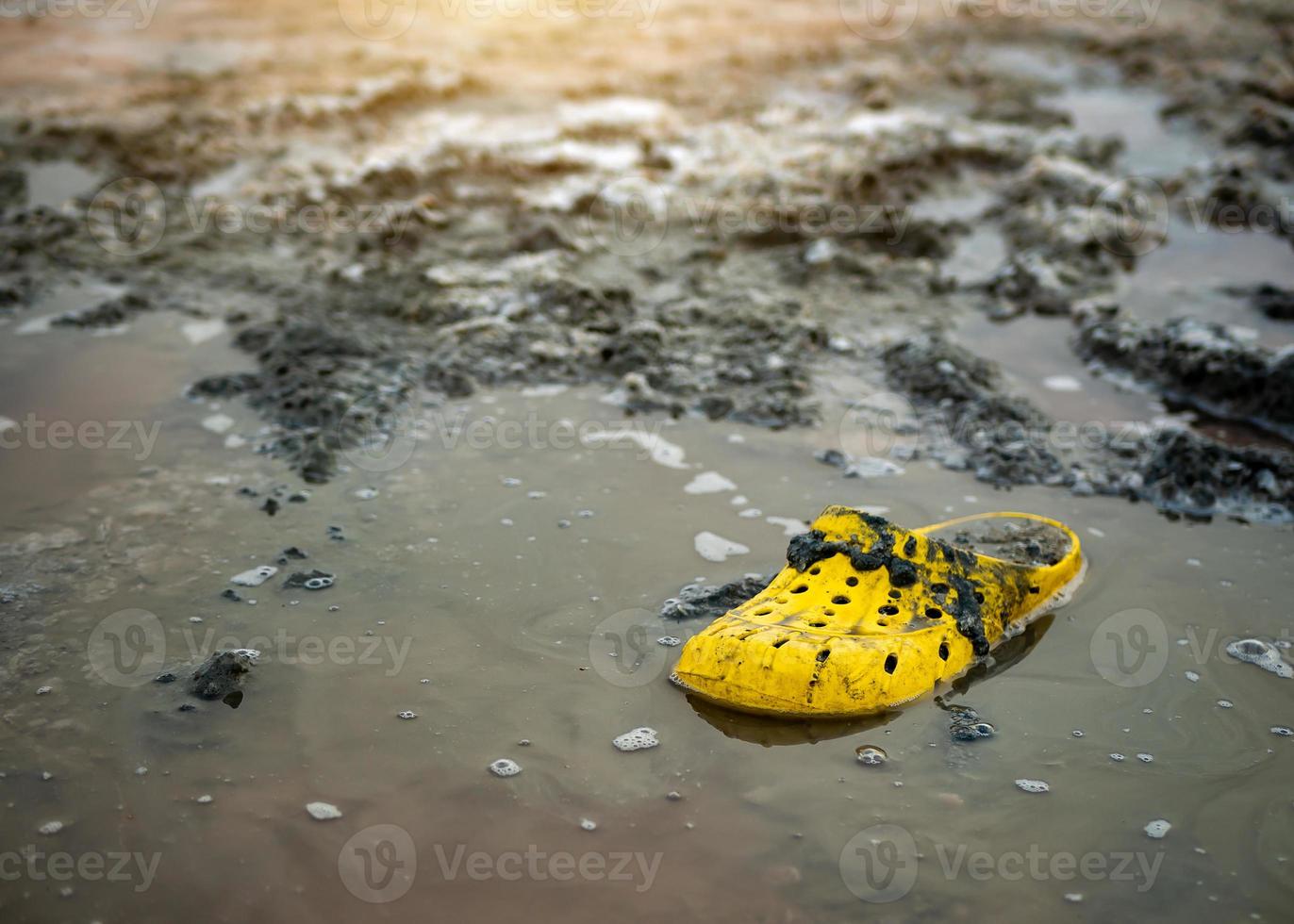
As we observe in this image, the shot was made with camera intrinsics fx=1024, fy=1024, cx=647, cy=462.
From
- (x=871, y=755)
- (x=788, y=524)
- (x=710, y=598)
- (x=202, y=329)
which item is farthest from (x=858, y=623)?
(x=202, y=329)

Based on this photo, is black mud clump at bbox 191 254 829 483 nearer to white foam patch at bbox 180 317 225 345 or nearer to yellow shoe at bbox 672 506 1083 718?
white foam patch at bbox 180 317 225 345

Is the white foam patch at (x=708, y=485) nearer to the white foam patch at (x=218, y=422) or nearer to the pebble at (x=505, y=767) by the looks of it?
the pebble at (x=505, y=767)

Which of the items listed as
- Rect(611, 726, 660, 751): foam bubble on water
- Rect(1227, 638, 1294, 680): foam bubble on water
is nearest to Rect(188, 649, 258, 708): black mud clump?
Rect(611, 726, 660, 751): foam bubble on water

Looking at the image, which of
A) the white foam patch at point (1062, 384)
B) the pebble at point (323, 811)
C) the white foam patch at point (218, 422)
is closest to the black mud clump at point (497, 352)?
the white foam patch at point (218, 422)

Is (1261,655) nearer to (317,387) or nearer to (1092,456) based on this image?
(1092,456)

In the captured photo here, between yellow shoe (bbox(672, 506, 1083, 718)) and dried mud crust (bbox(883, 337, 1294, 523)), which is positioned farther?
dried mud crust (bbox(883, 337, 1294, 523))

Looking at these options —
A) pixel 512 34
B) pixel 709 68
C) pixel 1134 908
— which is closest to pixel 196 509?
pixel 1134 908
